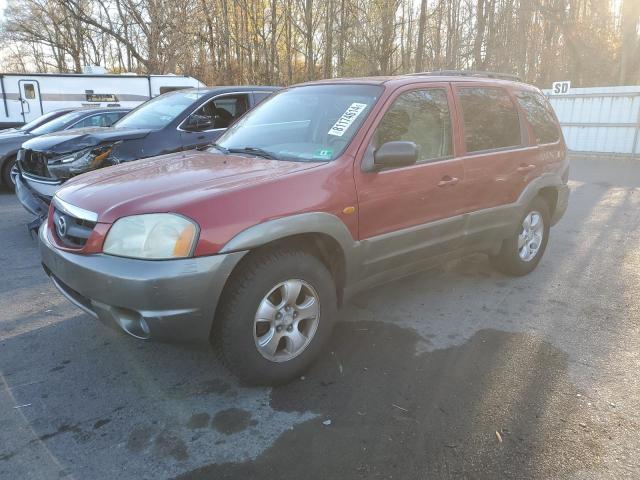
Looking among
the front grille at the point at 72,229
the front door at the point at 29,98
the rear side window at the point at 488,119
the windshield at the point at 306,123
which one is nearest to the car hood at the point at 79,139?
the windshield at the point at 306,123

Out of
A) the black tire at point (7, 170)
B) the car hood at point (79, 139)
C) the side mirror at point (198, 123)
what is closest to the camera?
Answer: the car hood at point (79, 139)

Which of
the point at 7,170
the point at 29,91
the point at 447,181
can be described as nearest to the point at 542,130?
the point at 447,181

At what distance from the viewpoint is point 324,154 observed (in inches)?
128

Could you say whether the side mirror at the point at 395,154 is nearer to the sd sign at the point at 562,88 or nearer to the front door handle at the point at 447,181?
the front door handle at the point at 447,181

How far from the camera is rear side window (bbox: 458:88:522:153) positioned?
Result: 13.3 feet

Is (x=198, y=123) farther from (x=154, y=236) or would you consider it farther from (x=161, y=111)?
(x=154, y=236)

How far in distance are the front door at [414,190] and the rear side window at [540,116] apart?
47.2 inches

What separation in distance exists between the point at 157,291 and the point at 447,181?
231cm

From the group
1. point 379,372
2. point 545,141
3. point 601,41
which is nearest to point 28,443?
point 379,372

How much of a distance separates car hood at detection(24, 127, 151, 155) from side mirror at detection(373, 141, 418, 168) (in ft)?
13.5

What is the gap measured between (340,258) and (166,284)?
1.18 metres

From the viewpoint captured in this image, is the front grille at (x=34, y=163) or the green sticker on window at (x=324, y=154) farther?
the front grille at (x=34, y=163)

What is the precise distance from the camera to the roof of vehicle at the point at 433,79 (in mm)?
3701

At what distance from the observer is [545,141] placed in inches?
189
